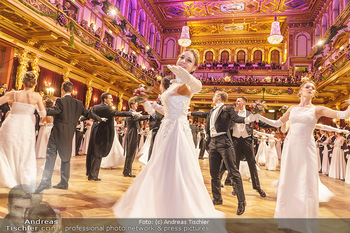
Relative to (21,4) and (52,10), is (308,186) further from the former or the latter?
(52,10)

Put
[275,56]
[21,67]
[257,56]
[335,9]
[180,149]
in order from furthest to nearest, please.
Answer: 1. [257,56]
2. [275,56]
3. [335,9]
4. [21,67]
5. [180,149]

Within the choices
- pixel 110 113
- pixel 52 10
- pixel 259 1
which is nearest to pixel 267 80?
pixel 259 1

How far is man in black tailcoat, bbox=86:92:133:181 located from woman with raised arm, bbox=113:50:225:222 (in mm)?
2772

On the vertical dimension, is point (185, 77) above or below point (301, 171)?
above

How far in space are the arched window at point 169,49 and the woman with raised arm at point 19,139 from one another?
2373cm

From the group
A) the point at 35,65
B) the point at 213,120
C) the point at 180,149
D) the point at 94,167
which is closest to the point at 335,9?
the point at 213,120

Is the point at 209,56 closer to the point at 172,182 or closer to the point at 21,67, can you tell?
the point at 21,67

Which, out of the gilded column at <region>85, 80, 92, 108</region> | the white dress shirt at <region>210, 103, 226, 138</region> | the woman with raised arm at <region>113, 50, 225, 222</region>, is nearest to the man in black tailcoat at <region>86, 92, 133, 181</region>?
the white dress shirt at <region>210, 103, 226, 138</region>

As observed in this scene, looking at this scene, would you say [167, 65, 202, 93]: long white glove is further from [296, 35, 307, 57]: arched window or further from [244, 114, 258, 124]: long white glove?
[296, 35, 307, 57]: arched window

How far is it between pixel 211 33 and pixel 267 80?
34.8ft

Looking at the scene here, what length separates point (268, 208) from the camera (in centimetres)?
363

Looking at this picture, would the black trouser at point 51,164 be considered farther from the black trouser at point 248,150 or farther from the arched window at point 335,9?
the arched window at point 335,9

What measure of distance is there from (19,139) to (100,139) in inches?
68.5

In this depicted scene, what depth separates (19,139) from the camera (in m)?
3.30
